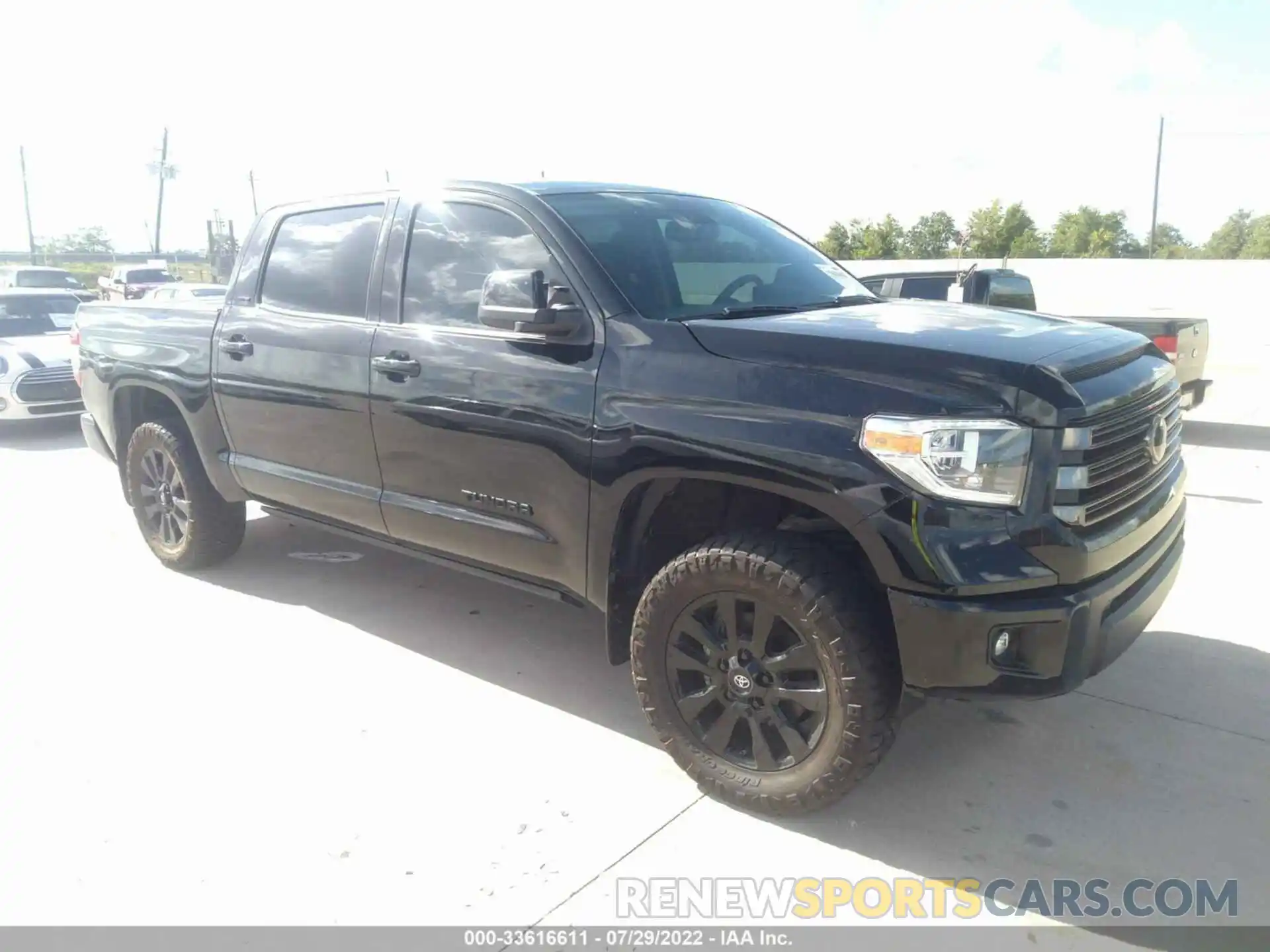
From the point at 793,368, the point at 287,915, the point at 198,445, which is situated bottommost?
the point at 287,915

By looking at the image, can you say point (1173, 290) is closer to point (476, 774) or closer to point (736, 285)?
point (736, 285)

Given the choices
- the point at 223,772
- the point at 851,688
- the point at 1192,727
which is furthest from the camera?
the point at 1192,727

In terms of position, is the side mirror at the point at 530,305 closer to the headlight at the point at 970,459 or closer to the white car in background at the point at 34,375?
the headlight at the point at 970,459

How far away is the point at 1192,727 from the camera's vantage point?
11.5ft

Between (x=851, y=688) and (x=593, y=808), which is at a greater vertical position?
(x=851, y=688)

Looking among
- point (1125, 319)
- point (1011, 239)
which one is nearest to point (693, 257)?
point (1125, 319)

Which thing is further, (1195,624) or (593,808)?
(1195,624)

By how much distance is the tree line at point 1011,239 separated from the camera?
200 ft

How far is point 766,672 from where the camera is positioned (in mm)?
2908

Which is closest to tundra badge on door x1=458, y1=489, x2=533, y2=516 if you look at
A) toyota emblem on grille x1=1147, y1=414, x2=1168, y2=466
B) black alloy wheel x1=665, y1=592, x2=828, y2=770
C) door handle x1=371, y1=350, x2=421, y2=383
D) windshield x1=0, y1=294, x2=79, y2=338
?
door handle x1=371, y1=350, x2=421, y2=383

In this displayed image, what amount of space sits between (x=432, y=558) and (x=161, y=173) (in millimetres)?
53559

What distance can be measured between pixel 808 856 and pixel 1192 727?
1.65 m

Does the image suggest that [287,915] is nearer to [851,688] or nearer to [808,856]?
[808,856]

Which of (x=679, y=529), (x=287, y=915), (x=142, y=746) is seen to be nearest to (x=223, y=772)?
(x=142, y=746)
